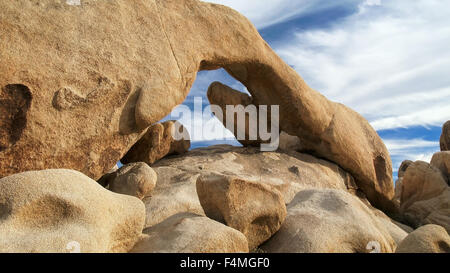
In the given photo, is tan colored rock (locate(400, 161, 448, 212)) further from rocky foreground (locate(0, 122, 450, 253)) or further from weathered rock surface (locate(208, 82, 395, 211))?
rocky foreground (locate(0, 122, 450, 253))

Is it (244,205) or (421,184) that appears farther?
(421,184)

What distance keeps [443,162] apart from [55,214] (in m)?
8.30

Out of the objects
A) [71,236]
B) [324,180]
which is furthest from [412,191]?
[71,236]

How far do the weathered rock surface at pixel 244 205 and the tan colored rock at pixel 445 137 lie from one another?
1111 cm

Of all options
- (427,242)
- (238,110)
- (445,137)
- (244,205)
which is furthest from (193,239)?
(445,137)

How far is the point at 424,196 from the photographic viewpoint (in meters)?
8.48

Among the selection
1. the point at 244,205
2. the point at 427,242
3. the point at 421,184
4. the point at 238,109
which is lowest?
the point at 421,184

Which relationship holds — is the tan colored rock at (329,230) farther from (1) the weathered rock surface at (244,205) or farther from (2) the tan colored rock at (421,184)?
(2) the tan colored rock at (421,184)

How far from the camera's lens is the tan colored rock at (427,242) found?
3670mm

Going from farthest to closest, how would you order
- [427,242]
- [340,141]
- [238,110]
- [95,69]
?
[340,141] < [238,110] < [95,69] < [427,242]

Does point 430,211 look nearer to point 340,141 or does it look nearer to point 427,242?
point 340,141

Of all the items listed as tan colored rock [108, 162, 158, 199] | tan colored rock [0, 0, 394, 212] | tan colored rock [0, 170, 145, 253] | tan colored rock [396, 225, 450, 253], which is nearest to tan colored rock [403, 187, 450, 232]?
tan colored rock [396, 225, 450, 253]

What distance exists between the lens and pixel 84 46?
467 centimetres

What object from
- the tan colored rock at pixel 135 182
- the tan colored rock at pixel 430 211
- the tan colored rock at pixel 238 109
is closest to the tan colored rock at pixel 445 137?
the tan colored rock at pixel 430 211
